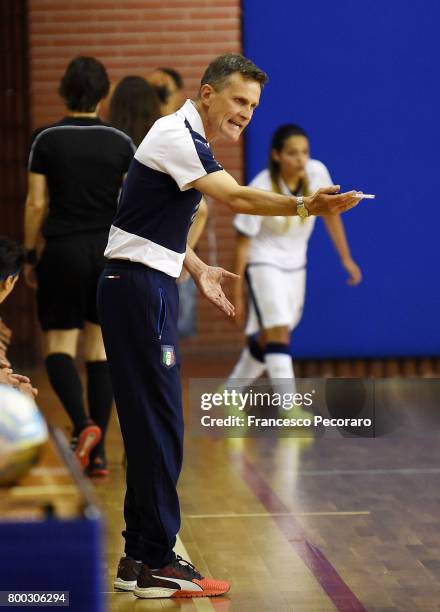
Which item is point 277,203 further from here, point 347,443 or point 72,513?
point 347,443

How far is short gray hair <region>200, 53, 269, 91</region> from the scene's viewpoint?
13.2 ft

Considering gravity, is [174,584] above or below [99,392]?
below

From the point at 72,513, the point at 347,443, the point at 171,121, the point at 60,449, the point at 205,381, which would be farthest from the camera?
the point at 205,381

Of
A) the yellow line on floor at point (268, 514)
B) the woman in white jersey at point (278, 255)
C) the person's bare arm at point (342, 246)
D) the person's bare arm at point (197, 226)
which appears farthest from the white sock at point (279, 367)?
the yellow line on floor at point (268, 514)


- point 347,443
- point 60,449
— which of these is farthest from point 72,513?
point 347,443

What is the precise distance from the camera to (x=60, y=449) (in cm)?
261

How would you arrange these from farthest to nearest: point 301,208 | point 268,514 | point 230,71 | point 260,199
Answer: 1. point 268,514
2. point 230,71
3. point 260,199
4. point 301,208

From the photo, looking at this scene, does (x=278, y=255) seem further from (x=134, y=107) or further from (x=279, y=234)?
(x=134, y=107)

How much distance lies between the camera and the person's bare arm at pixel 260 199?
3.53 m

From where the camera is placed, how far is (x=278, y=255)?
7.58m

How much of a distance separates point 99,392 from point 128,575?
202cm

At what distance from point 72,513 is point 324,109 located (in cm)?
656

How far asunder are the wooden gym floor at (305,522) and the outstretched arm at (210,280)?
3.35 ft

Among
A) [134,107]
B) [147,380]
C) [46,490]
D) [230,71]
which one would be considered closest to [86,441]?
[134,107]
